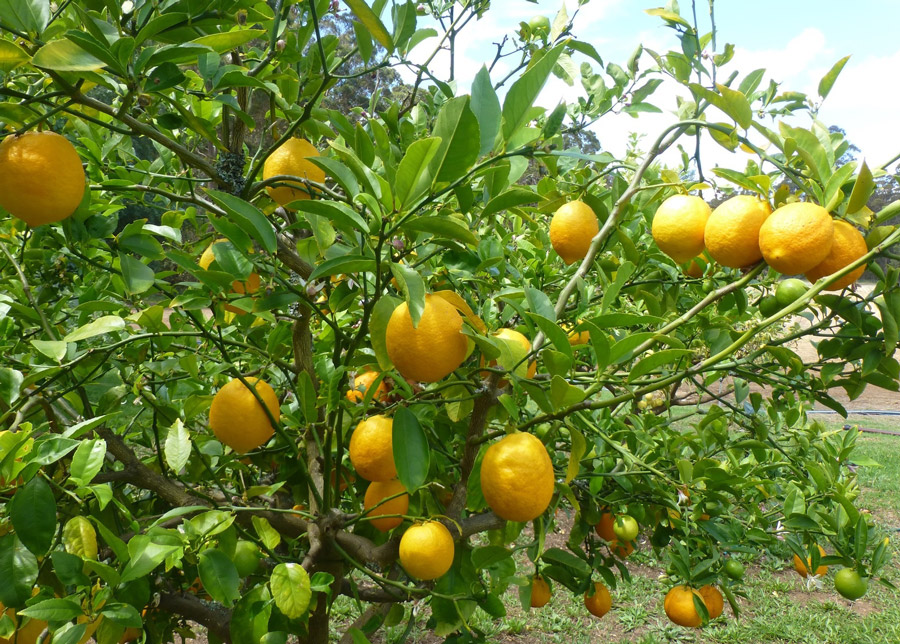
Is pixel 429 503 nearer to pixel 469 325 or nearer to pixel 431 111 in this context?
pixel 469 325

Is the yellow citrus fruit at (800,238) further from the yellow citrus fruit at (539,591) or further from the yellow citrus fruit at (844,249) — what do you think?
the yellow citrus fruit at (539,591)

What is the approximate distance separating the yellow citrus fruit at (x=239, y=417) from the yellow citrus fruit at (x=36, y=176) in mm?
351

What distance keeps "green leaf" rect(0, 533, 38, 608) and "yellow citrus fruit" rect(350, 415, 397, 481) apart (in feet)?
1.34

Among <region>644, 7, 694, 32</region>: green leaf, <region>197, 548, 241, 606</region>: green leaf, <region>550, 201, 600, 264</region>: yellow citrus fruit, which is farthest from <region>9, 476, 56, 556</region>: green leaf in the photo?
<region>644, 7, 694, 32</region>: green leaf

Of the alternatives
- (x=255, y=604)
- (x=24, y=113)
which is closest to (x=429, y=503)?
(x=255, y=604)

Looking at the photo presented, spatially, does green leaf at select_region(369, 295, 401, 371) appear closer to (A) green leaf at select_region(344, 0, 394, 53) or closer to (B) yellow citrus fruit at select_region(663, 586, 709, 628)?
(A) green leaf at select_region(344, 0, 394, 53)

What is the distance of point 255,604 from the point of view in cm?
82

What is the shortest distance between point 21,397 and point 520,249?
3.49 ft

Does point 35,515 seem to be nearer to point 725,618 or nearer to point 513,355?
point 513,355

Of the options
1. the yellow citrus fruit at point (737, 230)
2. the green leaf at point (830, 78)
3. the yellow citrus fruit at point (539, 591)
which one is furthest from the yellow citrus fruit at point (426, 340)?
the yellow citrus fruit at point (539, 591)

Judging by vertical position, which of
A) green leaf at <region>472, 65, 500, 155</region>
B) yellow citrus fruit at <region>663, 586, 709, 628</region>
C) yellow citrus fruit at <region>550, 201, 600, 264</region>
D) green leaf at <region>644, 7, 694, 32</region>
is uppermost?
green leaf at <region>644, 7, 694, 32</region>

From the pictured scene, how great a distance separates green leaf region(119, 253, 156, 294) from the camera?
915 mm

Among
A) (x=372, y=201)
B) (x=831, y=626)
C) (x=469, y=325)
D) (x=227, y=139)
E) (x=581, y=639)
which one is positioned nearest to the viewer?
(x=372, y=201)

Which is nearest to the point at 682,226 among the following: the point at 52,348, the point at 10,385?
the point at 52,348
